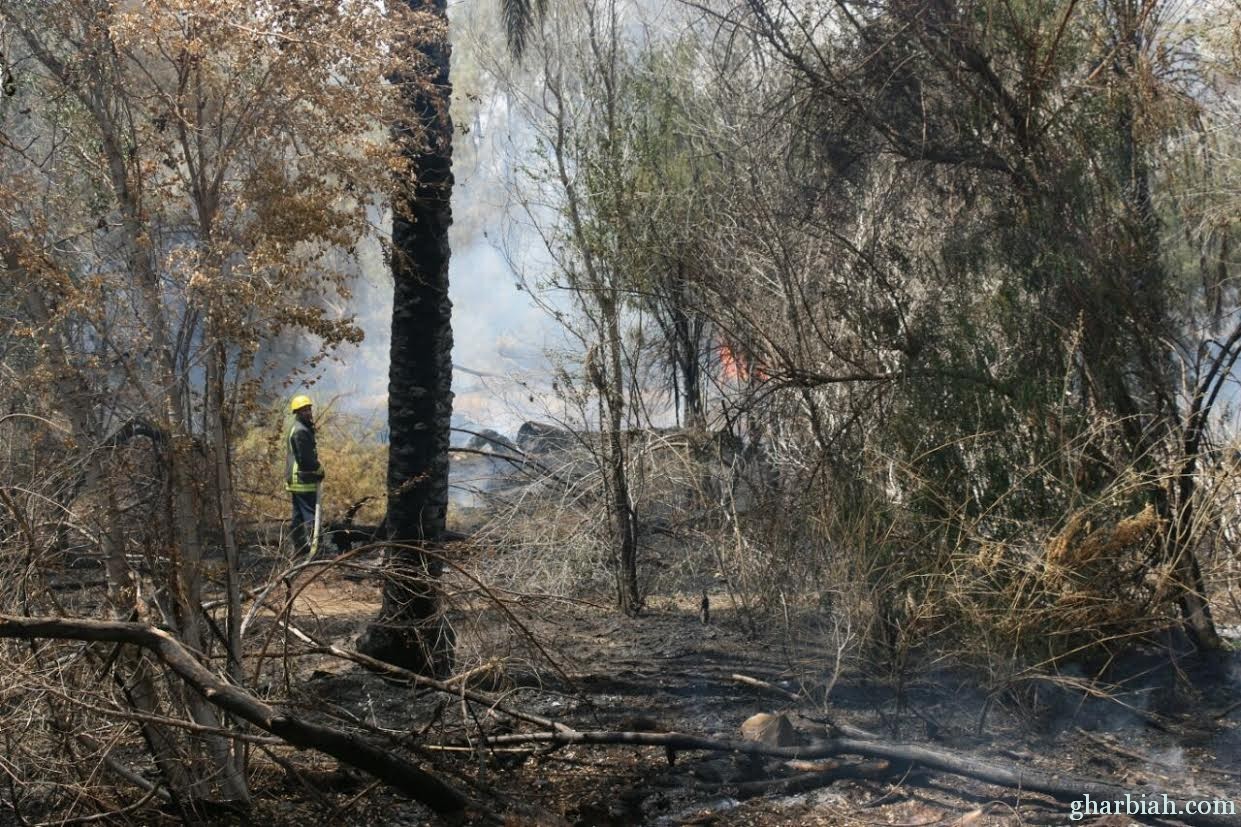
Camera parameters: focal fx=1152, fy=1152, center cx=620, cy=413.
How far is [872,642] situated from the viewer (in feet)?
23.7

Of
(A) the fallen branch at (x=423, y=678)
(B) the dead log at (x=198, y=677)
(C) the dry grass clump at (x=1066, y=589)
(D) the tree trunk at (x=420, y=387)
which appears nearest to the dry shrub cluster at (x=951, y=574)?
(C) the dry grass clump at (x=1066, y=589)

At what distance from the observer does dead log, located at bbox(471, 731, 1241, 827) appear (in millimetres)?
5672

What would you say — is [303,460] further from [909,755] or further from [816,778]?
[909,755]

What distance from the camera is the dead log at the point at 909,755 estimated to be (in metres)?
5.67

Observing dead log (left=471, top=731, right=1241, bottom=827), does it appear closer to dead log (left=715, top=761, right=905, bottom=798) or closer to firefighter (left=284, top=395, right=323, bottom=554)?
dead log (left=715, top=761, right=905, bottom=798)

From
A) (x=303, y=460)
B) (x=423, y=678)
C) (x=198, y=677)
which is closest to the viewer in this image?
(x=198, y=677)

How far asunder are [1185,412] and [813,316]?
2.48 m

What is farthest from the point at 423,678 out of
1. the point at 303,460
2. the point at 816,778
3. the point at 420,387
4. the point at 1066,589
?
the point at 303,460

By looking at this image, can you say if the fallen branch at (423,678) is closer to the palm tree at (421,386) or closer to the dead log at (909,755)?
the dead log at (909,755)

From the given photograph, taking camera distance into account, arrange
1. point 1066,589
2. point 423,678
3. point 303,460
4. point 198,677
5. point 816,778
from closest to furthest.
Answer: point 198,677, point 423,678, point 816,778, point 1066,589, point 303,460

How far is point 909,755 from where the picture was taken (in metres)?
6.06

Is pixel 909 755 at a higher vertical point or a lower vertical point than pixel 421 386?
lower

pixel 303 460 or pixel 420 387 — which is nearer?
pixel 420 387

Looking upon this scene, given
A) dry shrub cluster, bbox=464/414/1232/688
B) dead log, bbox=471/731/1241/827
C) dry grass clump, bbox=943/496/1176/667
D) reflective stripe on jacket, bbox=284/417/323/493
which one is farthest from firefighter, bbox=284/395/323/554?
dry grass clump, bbox=943/496/1176/667
